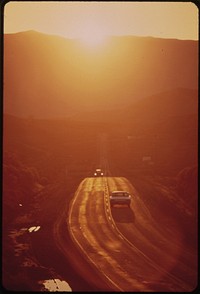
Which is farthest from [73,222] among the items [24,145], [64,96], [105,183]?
[105,183]

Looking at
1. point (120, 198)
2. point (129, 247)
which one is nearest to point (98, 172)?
point (120, 198)

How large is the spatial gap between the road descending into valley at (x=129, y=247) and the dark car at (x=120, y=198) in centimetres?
33

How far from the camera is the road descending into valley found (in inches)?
599

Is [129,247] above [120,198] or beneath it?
beneath

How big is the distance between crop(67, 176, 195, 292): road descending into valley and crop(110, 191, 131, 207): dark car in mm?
325

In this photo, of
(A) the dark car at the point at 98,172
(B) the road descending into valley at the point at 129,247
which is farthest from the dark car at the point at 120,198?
(A) the dark car at the point at 98,172

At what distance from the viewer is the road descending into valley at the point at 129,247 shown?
49.9 ft

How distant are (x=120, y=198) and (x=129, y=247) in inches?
445

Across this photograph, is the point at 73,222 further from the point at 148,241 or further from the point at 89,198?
the point at 89,198

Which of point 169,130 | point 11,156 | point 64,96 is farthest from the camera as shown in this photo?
point 169,130

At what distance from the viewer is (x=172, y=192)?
3428cm

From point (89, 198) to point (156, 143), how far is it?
13686mm

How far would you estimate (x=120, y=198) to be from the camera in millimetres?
32000

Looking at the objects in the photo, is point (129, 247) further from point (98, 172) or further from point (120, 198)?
point (98, 172)
